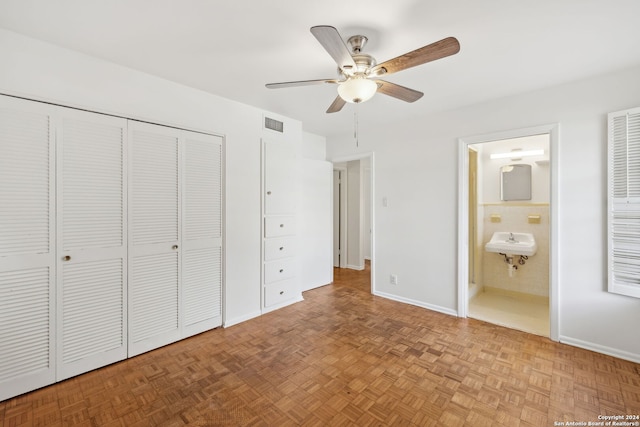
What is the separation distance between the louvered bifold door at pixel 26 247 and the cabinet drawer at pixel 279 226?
197 centimetres

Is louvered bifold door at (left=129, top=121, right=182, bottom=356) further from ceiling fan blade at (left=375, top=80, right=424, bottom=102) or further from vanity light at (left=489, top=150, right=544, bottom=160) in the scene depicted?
vanity light at (left=489, top=150, right=544, bottom=160)

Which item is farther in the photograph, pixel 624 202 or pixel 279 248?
pixel 279 248

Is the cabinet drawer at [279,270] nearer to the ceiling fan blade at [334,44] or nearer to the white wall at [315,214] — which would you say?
the white wall at [315,214]

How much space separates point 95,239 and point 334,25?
97.6 inches

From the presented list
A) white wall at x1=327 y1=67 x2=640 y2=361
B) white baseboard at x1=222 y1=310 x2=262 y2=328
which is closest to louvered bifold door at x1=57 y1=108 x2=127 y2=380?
white baseboard at x1=222 y1=310 x2=262 y2=328

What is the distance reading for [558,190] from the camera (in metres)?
2.69

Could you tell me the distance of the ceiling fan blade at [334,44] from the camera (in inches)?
53.7

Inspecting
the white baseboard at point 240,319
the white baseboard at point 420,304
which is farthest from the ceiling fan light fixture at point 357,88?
the white baseboard at point 420,304

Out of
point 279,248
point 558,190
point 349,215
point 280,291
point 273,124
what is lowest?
point 280,291

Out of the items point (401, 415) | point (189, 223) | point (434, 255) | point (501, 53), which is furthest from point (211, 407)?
point (501, 53)

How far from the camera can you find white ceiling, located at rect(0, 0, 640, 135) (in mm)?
1654

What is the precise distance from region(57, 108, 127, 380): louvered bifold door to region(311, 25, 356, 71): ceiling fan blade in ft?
6.44

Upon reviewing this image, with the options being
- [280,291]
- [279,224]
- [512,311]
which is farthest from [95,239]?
[512,311]

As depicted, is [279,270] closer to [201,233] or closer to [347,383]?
[201,233]
